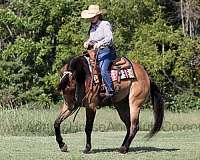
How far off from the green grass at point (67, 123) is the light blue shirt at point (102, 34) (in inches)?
264

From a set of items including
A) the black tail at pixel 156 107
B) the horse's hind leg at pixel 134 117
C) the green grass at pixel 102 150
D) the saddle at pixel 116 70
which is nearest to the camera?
the green grass at pixel 102 150

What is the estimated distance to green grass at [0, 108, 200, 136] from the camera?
19.0 meters

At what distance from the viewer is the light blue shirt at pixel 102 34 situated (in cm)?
1196

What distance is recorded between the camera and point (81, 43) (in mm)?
33812

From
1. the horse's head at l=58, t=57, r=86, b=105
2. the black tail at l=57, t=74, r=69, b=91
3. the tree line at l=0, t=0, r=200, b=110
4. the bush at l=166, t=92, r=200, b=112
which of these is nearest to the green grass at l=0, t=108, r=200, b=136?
the horse's head at l=58, t=57, r=86, b=105

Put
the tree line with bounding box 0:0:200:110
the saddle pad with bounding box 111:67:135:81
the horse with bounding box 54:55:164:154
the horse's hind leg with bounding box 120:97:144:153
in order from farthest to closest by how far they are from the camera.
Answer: the tree line with bounding box 0:0:200:110
the horse's hind leg with bounding box 120:97:144:153
the saddle pad with bounding box 111:67:135:81
the horse with bounding box 54:55:164:154

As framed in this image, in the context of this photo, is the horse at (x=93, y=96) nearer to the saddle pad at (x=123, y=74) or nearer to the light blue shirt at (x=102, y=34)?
the saddle pad at (x=123, y=74)

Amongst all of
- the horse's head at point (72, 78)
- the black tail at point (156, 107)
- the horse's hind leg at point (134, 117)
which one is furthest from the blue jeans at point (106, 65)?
the black tail at point (156, 107)

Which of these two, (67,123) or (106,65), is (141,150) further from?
(67,123)

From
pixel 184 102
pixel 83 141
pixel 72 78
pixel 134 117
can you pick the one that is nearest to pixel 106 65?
pixel 72 78

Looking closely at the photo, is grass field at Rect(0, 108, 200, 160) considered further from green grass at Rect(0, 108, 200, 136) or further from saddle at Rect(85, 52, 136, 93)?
saddle at Rect(85, 52, 136, 93)

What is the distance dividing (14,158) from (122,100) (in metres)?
2.62

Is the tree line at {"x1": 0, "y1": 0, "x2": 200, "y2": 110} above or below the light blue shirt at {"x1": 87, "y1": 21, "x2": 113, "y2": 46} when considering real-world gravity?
below

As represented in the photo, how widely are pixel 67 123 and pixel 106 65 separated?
9330 millimetres
